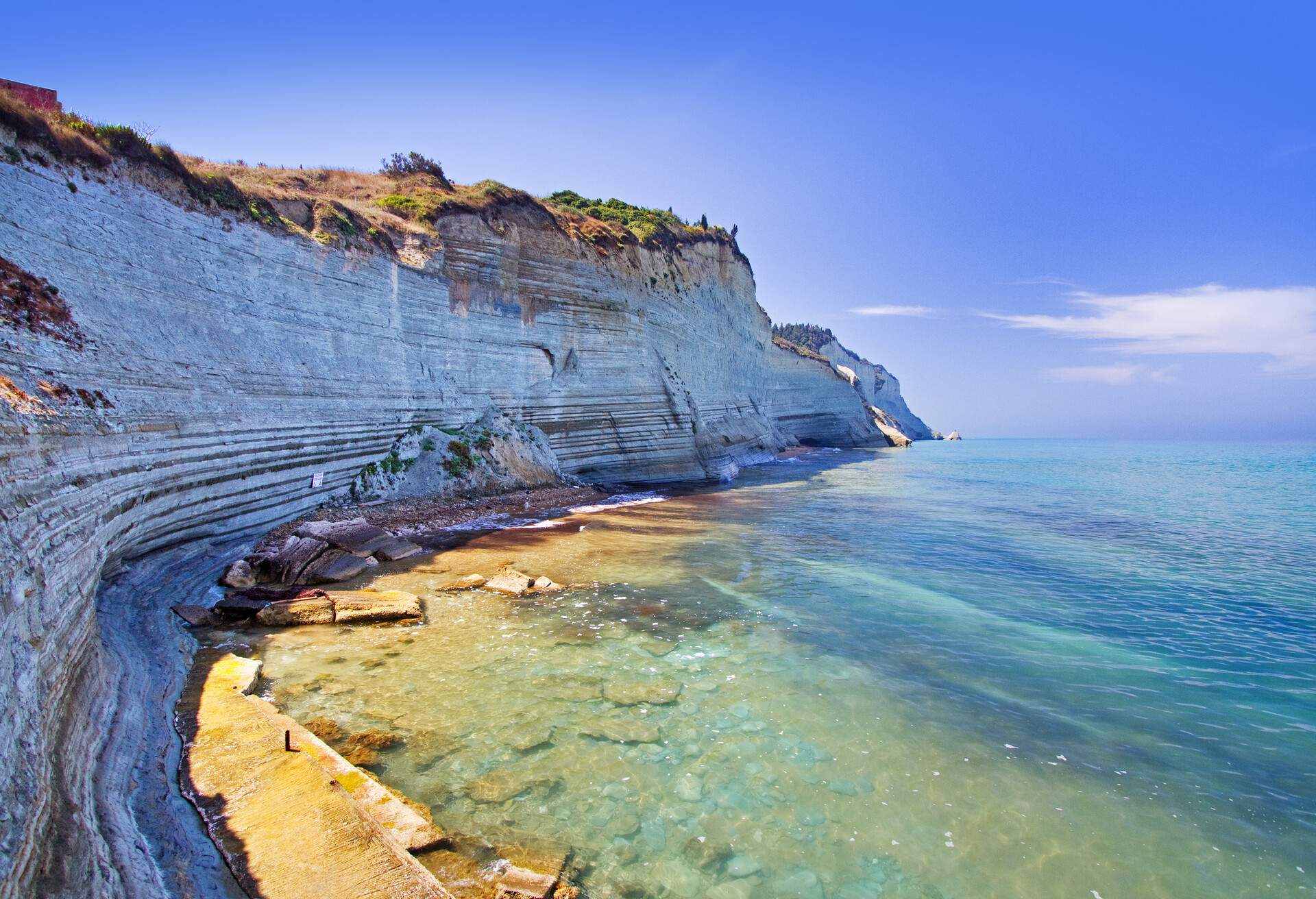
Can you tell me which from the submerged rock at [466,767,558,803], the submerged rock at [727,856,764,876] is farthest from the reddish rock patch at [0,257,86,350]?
the submerged rock at [727,856,764,876]

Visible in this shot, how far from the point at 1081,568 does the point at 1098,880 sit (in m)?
11.8

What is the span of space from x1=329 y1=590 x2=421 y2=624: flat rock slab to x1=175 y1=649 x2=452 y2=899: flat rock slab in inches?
137

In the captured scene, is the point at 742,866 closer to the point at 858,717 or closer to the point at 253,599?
the point at 858,717

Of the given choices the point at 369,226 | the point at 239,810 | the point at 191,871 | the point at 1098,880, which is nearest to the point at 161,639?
the point at 239,810

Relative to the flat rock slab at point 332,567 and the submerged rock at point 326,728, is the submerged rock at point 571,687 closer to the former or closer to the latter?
the submerged rock at point 326,728

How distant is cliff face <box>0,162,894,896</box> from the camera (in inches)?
155

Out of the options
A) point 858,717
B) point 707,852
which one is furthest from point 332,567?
point 858,717

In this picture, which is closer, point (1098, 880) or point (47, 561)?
point (1098, 880)

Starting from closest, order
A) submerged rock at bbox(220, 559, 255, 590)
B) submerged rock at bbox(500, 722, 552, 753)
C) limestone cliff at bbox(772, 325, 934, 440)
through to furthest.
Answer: submerged rock at bbox(500, 722, 552, 753)
submerged rock at bbox(220, 559, 255, 590)
limestone cliff at bbox(772, 325, 934, 440)

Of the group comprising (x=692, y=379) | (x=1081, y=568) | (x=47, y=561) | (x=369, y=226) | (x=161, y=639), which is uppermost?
(x=369, y=226)

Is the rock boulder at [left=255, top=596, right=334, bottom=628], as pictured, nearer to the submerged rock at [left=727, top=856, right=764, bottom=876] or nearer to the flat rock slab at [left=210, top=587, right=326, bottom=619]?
the flat rock slab at [left=210, top=587, right=326, bottom=619]

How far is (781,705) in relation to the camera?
6.91 metres

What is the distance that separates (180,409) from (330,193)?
52.2 ft

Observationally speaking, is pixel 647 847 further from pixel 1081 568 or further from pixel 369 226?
pixel 369 226
